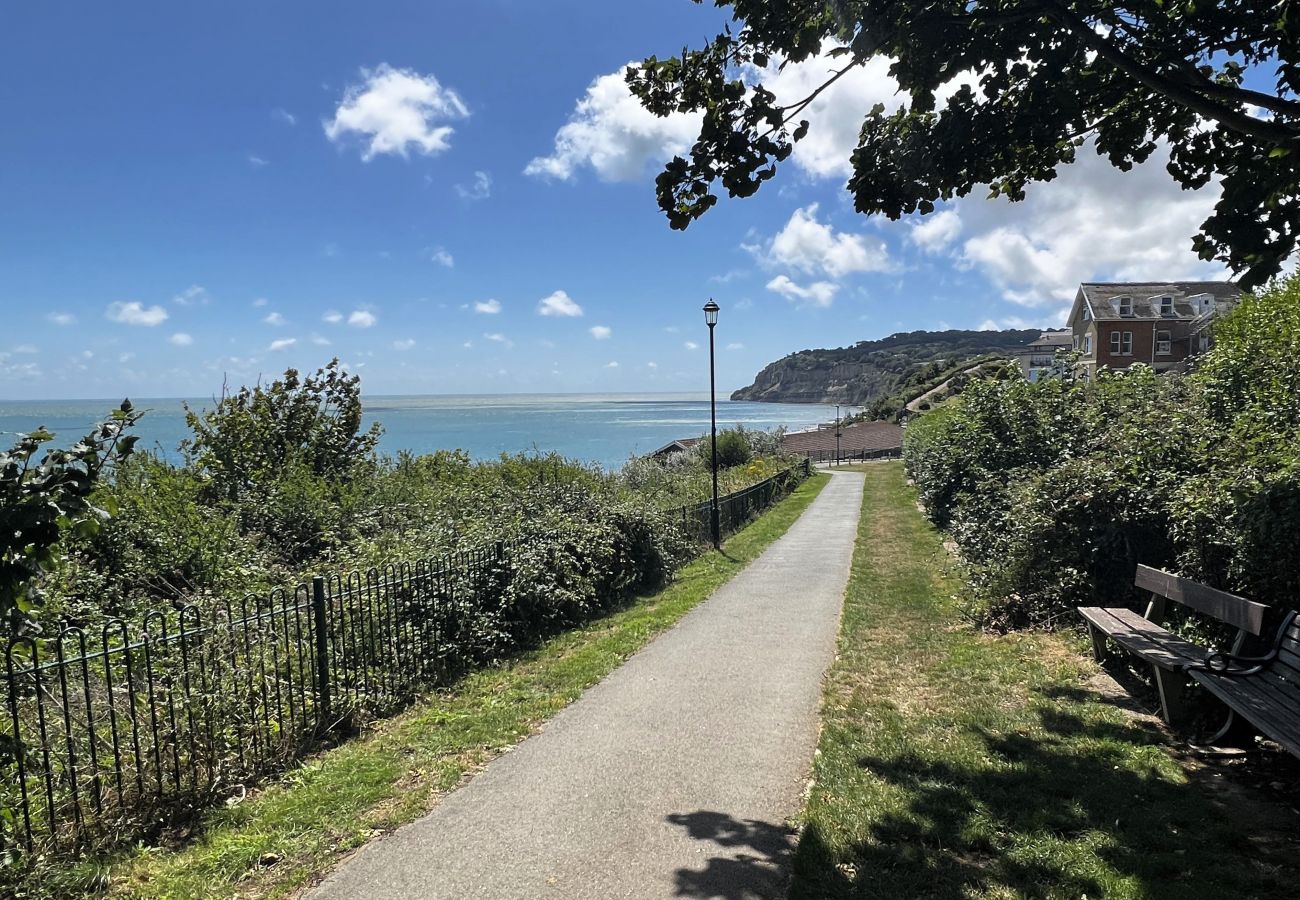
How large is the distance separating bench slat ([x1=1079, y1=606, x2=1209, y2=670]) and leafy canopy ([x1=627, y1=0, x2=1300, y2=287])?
97.6 inches

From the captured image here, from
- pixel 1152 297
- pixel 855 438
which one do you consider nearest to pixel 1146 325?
pixel 1152 297

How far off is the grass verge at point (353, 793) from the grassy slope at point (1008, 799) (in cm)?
228

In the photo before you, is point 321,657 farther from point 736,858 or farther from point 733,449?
point 733,449

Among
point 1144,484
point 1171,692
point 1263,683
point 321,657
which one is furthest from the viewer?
point 1144,484

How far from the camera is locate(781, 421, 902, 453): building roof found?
78.4 metres

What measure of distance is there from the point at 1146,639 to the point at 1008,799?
2.25 meters

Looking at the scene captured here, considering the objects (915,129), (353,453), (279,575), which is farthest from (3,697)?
(353,453)

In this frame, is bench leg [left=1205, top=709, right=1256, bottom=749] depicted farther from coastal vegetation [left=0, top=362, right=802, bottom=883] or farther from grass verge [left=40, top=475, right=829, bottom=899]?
coastal vegetation [left=0, top=362, right=802, bottom=883]

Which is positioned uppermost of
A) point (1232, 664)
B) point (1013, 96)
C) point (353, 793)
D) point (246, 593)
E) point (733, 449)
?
point (1013, 96)

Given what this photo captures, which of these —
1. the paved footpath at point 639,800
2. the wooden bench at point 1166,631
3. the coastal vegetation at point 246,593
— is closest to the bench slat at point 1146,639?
the wooden bench at point 1166,631

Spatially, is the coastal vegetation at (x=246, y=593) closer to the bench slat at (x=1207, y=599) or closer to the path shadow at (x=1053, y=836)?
the path shadow at (x=1053, y=836)

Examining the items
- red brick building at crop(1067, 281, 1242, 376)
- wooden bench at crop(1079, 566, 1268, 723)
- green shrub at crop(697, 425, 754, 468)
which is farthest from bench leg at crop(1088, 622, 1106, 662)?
red brick building at crop(1067, 281, 1242, 376)

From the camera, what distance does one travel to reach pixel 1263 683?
445 centimetres

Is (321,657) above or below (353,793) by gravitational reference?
above
